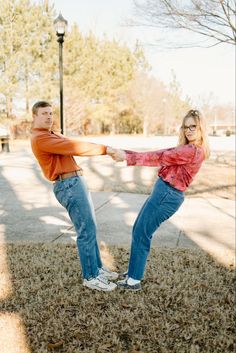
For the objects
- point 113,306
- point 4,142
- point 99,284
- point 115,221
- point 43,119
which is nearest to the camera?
point 43,119

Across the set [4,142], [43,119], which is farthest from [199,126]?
[4,142]

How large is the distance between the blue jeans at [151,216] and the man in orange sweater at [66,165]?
433 mm

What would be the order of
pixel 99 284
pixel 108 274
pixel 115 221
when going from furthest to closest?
pixel 115 221 → pixel 108 274 → pixel 99 284

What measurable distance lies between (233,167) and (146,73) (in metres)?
39.7

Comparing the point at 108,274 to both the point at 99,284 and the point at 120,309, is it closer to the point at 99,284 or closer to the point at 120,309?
the point at 99,284

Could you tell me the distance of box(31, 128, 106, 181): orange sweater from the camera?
324 centimetres

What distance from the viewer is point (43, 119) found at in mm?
3373

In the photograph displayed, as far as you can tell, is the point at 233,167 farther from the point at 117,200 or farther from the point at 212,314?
the point at 212,314

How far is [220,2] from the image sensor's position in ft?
32.1

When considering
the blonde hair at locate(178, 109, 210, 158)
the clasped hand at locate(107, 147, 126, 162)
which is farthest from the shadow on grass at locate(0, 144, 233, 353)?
the blonde hair at locate(178, 109, 210, 158)

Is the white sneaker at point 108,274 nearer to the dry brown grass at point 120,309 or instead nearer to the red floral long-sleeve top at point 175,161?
the dry brown grass at point 120,309

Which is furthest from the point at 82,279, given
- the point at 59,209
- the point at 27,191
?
the point at 27,191

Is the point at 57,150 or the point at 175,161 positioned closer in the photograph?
the point at 57,150

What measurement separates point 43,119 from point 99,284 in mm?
1653
